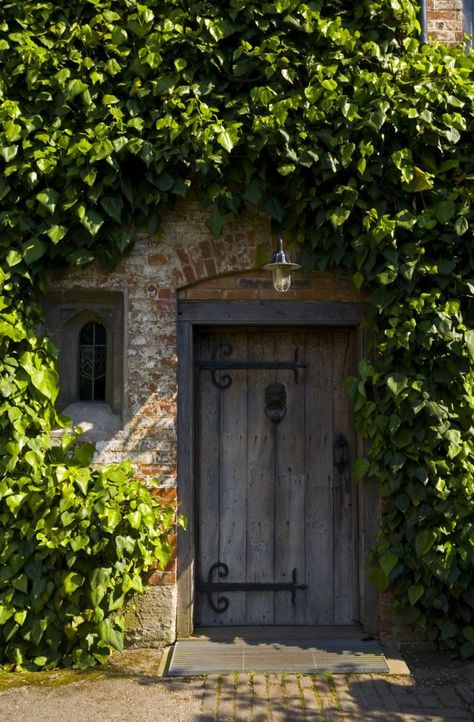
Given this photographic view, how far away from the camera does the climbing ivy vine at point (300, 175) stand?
475cm

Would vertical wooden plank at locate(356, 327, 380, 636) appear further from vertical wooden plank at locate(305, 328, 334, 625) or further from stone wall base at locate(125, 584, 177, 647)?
stone wall base at locate(125, 584, 177, 647)

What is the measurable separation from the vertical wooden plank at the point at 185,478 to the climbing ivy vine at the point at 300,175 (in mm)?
808

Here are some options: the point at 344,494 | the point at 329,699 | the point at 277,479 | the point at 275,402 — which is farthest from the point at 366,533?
the point at 329,699

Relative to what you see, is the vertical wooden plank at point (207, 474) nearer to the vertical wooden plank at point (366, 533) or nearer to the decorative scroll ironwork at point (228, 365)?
the decorative scroll ironwork at point (228, 365)

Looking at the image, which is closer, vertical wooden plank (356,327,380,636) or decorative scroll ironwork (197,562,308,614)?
vertical wooden plank (356,327,380,636)

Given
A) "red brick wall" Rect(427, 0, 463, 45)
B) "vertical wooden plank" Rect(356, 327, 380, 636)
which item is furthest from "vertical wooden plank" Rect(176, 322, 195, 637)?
"red brick wall" Rect(427, 0, 463, 45)

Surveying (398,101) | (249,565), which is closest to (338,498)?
(249,565)

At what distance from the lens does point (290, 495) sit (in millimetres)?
5223

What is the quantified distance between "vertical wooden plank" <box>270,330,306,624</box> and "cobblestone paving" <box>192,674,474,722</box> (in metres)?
0.82

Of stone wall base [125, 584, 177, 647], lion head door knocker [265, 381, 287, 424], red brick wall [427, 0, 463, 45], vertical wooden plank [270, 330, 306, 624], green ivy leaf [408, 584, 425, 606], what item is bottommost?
stone wall base [125, 584, 177, 647]

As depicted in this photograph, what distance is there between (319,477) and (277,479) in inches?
11.5

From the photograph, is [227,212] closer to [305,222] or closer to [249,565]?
[305,222]

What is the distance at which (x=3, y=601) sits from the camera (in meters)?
4.63

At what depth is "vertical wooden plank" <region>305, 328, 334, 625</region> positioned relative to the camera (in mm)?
5188
